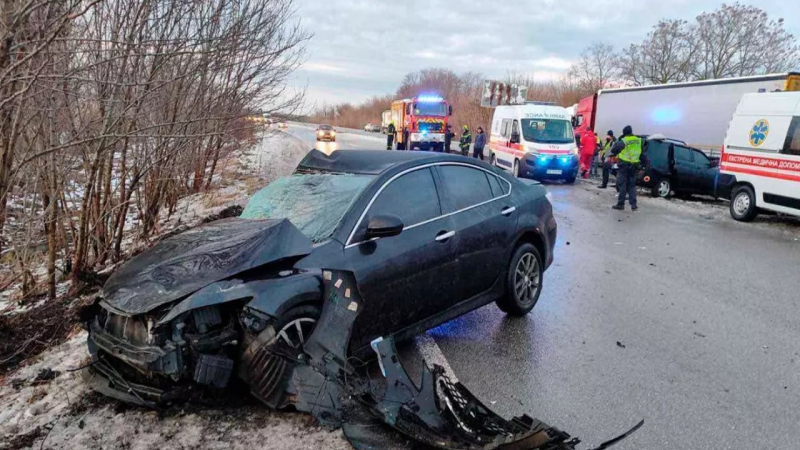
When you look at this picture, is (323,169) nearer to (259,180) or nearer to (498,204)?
(498,204)

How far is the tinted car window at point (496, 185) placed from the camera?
4961 millimetres

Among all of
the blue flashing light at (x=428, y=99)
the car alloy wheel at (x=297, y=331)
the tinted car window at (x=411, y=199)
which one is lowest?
the car alloy wheel at (x=297, y=331)

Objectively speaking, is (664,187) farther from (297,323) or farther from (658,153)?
(297,323)

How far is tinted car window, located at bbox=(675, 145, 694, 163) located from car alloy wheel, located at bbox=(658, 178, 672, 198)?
2.14 feet

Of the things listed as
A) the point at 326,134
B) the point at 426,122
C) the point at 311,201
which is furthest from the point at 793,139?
the point at 326,134

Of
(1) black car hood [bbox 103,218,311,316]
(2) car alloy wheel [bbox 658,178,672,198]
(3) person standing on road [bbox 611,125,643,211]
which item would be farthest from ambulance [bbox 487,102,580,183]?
(1) black car hood [bbox 103,218,311,316]

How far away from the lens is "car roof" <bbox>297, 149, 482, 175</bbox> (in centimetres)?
425

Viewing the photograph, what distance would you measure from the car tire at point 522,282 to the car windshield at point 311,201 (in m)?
1.82

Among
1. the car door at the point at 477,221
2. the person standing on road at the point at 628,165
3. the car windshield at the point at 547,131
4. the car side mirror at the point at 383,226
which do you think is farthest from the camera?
the car windshield at the point at 547,131

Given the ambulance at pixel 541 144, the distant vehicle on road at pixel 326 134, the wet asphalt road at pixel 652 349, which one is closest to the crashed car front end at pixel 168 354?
the wet asphalt road at pixel 652 349

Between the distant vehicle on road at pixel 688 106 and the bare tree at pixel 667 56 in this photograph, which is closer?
the distant vehicle on road at pixel 688 106

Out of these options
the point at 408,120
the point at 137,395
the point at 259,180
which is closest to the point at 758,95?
the point at 137,395

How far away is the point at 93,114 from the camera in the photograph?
21.3 ft

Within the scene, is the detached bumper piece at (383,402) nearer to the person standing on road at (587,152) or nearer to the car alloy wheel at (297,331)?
the car alloy wheel at (297,331)
